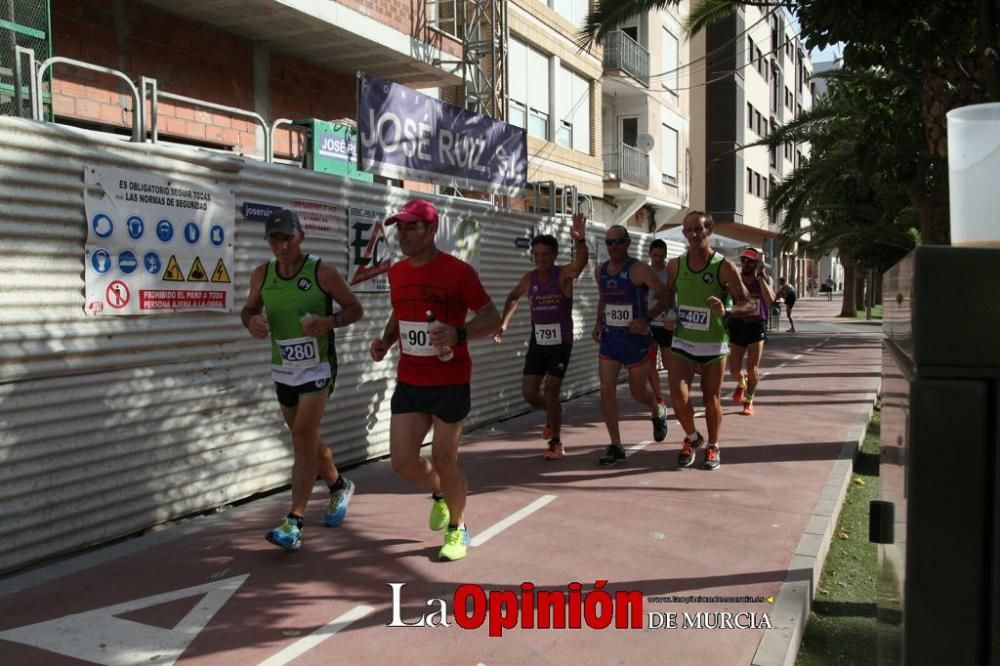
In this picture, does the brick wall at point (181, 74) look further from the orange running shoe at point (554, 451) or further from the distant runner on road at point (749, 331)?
the distant runner on road at point (749, 331)

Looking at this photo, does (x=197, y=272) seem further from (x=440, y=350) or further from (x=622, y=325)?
(x=622, y=325)

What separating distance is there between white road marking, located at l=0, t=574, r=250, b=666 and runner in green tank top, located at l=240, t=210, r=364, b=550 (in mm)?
924

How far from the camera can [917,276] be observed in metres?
1.21

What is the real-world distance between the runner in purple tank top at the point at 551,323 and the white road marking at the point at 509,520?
150 cm

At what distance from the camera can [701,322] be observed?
726cm

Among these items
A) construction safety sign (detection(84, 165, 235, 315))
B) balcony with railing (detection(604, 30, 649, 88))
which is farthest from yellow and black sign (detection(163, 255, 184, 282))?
balcony with railing (detection(604, 30, 649, 88))

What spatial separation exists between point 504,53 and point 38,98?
1273cm

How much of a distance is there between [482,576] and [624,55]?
76.0ft

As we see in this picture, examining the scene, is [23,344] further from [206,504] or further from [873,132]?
[873,132]

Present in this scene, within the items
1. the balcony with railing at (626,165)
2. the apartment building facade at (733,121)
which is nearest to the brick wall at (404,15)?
the balcony with railing at (626,165)

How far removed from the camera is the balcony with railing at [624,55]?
25172mm

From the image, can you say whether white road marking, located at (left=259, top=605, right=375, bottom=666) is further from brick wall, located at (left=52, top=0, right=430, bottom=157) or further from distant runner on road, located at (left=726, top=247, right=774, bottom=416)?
distant runner on road, located at (left=726, top=247, right=774, bottom=416)

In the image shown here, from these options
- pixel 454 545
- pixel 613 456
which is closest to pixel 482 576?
pixel 454 545

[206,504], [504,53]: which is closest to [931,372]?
[206,504]
